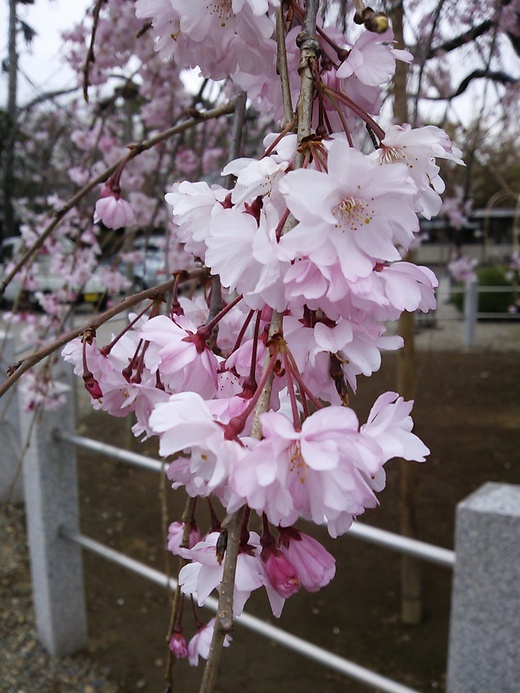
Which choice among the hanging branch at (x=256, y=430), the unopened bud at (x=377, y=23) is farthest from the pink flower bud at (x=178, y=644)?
the unopened bud at (x=377, y=23)

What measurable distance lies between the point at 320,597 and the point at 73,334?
2.56 m

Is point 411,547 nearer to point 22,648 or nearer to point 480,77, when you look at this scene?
point 480,77

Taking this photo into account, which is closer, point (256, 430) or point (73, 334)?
point (256, 430)

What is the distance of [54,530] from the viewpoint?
240 cm

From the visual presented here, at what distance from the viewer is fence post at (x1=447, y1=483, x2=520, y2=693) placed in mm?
1369

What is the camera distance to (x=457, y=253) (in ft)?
26.0

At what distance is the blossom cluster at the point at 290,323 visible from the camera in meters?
0.39

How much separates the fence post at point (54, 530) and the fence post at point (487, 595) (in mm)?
1529

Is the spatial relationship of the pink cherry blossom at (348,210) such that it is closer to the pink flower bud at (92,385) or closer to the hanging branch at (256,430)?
the hanging branch at (256,430)

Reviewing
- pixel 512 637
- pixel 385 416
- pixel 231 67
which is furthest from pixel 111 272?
pixel 385 416

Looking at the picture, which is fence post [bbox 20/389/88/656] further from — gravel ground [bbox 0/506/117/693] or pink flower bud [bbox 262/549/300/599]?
pink flower bud [bbox 262/549/300/599]

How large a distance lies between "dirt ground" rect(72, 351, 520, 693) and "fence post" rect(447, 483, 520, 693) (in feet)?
3.30

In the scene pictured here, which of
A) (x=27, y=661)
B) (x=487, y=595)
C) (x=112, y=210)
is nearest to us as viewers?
(x=112, y=210)

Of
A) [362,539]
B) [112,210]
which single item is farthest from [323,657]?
[112,210]
